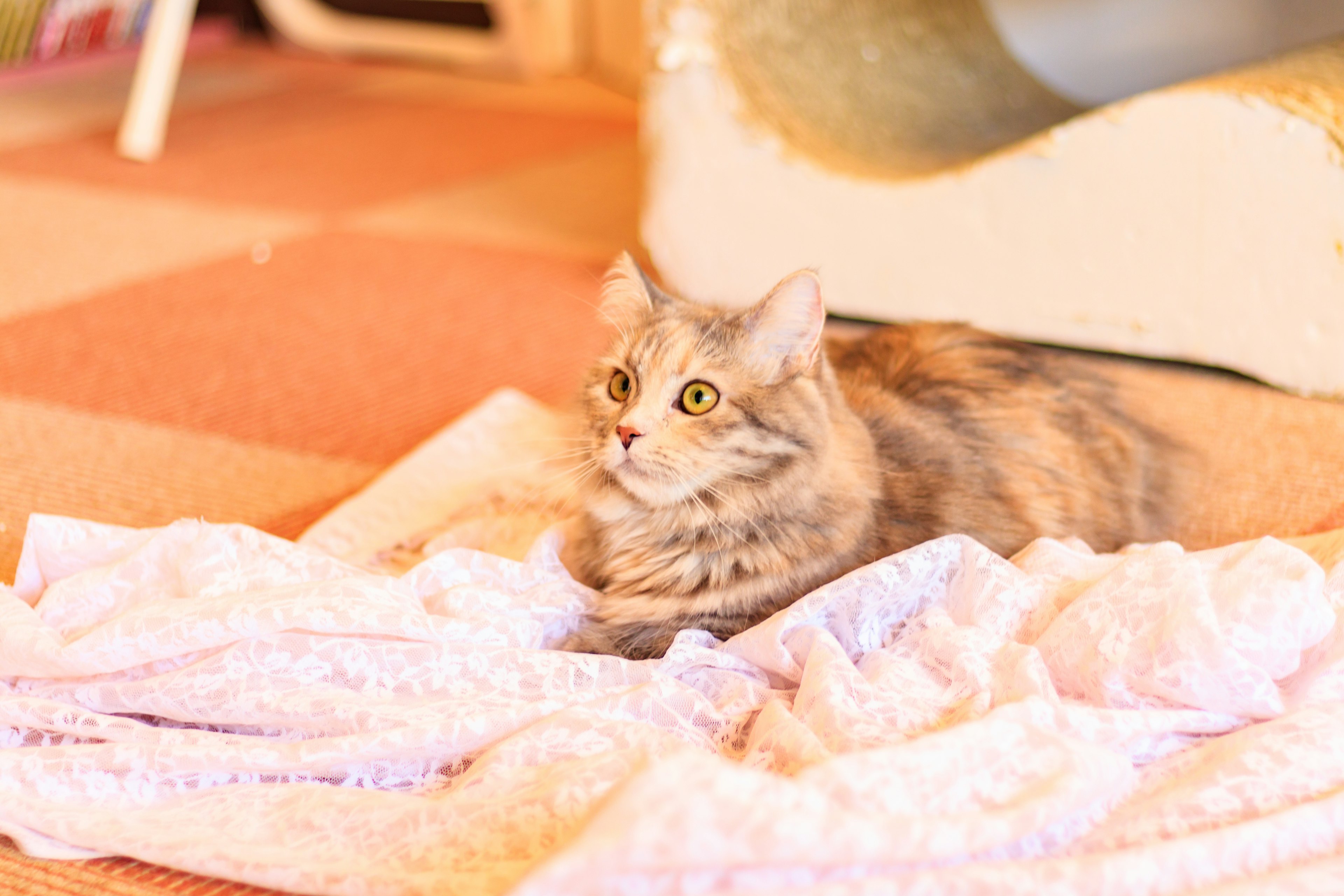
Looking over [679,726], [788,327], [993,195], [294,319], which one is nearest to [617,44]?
[294,319]

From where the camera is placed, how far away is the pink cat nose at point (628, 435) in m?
1.20

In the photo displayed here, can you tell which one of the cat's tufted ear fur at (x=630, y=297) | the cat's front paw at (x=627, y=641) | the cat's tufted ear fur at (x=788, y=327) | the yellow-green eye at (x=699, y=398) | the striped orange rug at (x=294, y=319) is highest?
the cat's tufted ear fur at (x=788, y=327)

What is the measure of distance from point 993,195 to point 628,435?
1196mm

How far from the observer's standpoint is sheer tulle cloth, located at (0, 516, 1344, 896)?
33.3 inches

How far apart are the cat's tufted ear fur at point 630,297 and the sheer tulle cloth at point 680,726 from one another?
0.97ft

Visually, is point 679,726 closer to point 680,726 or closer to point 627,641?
point 680,726

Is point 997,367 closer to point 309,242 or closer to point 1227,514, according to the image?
point 1227,514

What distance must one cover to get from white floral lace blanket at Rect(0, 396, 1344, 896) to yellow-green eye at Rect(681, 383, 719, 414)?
0.74 feet

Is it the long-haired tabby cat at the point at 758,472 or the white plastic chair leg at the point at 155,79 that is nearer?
the long-haired tabby cat at the point at 758,472

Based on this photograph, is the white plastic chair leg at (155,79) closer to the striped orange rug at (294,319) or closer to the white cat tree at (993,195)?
the striped orange rug at (294,319)

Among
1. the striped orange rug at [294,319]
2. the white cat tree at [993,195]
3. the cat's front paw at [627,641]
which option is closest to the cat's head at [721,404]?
the cat's front paw at [627,641]

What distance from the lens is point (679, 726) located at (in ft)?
3.71

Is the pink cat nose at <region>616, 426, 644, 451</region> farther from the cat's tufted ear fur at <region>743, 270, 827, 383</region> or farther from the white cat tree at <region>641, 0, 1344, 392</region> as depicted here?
the white cat tree at <region>641, 0, 1344, 392</region>

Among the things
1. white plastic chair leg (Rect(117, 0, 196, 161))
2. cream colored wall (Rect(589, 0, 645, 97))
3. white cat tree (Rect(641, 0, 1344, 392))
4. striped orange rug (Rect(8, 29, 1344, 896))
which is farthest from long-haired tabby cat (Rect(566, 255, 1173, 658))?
cream colored wall (Rect(589, 0, 645, 97))
